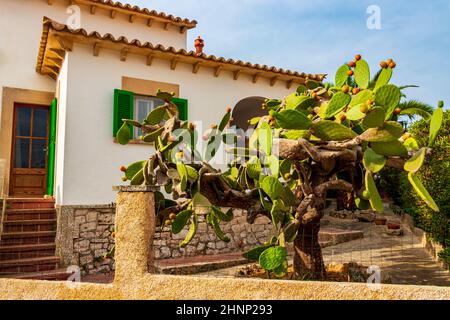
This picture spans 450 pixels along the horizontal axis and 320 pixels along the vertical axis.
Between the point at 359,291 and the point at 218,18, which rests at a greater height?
the point at 218,18

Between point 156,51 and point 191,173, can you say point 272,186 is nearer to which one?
point 191,173

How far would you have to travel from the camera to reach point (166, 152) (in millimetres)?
4141

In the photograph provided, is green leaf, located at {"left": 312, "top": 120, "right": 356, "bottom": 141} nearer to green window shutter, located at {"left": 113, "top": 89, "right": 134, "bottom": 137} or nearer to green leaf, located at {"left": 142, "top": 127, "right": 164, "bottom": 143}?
green leaf, located at {"left": 142, "top": 127, "right": 164, "bottom": 143}

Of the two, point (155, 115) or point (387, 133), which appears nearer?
point (387, 133)

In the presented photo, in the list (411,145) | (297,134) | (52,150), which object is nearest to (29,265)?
(52,150)

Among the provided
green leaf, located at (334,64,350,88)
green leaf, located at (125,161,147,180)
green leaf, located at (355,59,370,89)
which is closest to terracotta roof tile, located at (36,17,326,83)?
green leaf, located at (125,161,147,180)

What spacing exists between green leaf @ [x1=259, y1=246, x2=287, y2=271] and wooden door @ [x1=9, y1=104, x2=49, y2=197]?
24.4 ft

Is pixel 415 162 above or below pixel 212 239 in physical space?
above

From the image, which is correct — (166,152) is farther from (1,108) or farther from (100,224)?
(1,108)

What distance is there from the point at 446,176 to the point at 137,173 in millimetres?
5101

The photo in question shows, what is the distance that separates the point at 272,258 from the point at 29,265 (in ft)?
17.4

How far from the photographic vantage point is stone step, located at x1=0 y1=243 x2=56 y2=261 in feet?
22.6

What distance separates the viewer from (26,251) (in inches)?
278

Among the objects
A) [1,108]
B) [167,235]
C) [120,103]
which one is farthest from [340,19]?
[1,108]
